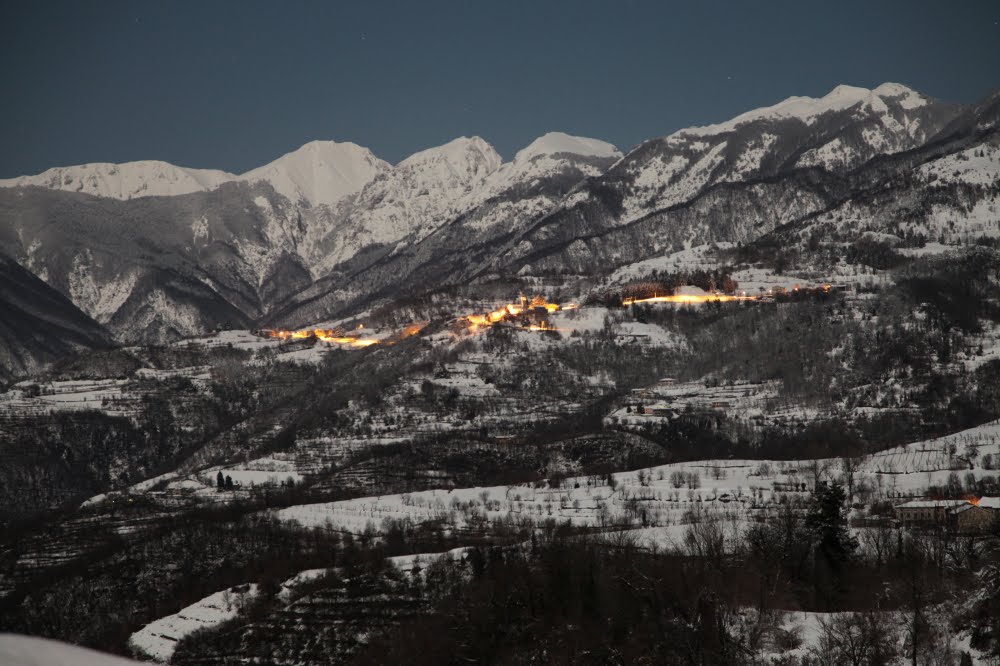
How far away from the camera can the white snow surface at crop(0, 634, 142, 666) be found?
11.8 meters

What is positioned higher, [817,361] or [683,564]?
[817,361]

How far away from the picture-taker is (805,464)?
4953 inches

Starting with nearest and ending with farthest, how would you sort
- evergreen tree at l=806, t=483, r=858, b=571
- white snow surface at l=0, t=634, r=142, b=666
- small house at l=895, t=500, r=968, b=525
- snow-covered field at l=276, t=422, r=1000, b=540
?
white snow surface at l=0, t=634, r=142, b=666, evergreen tree at l=806, t=483, r=858, b=571, small house at l=895, t=500, r=968, b=525, snow-covered field at l=276, t=422, r=1000, b=540

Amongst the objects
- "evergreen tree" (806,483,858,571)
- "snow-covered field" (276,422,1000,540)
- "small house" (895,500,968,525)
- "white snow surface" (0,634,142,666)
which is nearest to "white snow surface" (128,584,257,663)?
"snow-covered field" (276,422,1000,540)

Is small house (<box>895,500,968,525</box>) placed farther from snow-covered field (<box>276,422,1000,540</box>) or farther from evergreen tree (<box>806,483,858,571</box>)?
evergreen tree (<box>806,483,858,571</box>)

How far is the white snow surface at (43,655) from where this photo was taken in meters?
11.8

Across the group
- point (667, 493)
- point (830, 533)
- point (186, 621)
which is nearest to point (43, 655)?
point (830, 533)

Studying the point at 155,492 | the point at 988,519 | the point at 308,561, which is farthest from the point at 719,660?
the point at 155,492

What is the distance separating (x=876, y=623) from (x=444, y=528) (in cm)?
6089

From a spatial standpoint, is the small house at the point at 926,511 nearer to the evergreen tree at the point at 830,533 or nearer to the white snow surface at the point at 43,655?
the evergreen tree at the point at 830,533

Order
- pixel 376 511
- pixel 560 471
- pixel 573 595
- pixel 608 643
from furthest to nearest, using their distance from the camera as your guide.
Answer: pixel 560 471 < pixel 376 511 < pixel 573 595 < pixel 608 643

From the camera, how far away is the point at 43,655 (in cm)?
1192

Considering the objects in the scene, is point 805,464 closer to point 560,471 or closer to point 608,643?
point 560,471

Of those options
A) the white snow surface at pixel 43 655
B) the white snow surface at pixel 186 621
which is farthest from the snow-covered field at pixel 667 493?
the white snow surface at pixel 43 655
